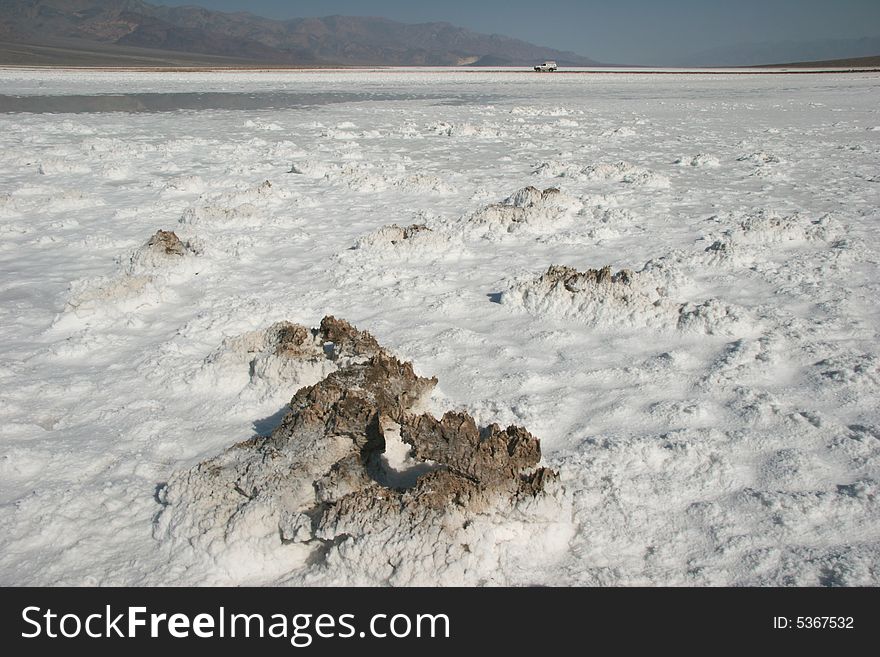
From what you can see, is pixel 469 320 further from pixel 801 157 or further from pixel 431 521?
pixel 801 157

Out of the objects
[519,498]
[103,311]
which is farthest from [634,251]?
[103,311]

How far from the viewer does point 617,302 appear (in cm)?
421

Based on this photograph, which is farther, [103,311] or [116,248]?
[116,248]

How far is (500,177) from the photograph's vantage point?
9039mm

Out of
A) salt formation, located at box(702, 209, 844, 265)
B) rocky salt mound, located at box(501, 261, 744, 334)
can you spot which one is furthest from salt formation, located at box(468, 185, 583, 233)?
rocky salt mound, located at box(501, 261, 744, 334)

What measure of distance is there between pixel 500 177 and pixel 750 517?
7307mm

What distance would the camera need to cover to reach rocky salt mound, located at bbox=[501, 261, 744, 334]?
3994 mm

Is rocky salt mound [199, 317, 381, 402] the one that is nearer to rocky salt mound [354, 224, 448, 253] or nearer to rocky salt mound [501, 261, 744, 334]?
rocky salt mound [501, 261, 744, 334]

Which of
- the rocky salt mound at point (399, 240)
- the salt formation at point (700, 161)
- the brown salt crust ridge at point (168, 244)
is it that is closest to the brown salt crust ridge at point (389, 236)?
the rocky salt mound at point (399, 240)

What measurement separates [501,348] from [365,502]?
1742 millimetres

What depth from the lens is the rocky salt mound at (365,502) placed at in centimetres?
223

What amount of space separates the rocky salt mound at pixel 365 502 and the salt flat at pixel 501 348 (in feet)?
0.07

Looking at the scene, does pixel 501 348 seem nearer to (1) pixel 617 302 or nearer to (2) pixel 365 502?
(1) pixel 617 302

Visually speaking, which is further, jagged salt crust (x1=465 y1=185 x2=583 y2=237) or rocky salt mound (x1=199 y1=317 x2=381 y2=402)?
jagged salt crust (x1=465 y1=185 x2=583 y2=237)
